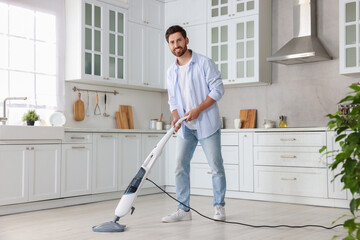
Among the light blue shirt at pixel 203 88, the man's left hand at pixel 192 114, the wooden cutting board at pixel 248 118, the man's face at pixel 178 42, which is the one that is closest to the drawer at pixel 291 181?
the wooden cutting board at pixel 248 118

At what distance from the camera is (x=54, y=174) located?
424cm

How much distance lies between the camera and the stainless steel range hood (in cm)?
473

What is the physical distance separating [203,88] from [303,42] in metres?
1.90

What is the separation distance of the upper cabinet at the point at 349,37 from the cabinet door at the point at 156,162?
7.44 feet

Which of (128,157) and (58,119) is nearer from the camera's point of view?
(58,119)

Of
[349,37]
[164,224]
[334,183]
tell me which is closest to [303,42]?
[349,37]

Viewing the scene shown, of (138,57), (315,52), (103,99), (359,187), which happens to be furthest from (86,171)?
(359,187)

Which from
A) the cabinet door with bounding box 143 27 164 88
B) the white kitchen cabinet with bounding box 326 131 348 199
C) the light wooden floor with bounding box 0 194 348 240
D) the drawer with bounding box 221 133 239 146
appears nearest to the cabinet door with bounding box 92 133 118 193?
the light wooden floor with bounding box 0 194 348 240

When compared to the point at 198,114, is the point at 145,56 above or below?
above

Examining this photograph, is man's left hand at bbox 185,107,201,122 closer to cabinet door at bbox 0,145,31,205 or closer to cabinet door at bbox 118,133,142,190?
cabinet door at bbox 0,145,31,205

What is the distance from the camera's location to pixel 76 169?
176 inches

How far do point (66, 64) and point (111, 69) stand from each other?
50 centimetres

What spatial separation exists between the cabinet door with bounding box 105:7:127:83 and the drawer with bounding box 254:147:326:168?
1786 mm

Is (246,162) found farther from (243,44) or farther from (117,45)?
(117,45)
